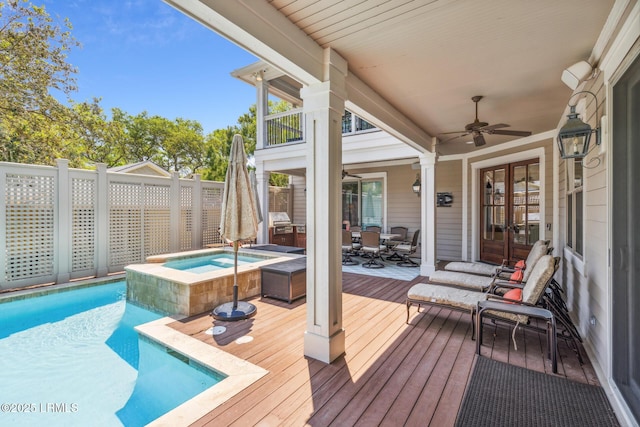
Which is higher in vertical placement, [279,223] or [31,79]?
[31,79]

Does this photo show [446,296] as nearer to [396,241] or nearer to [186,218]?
[396,241]

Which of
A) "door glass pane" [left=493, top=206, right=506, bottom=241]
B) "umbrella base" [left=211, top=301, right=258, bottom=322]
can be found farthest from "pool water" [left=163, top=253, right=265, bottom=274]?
"door glass pane" [left=493, top=206, right=506, bottom=241]

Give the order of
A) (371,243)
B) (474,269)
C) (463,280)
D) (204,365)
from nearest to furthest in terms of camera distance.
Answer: (204,365)
(463,280)
(474,269)
(371,243)

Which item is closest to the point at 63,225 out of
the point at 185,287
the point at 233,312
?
the point at 185,287

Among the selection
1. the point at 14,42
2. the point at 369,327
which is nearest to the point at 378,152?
the point at 369,327

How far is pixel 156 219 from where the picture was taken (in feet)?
23.9

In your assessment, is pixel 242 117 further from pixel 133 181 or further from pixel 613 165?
pixel 613 165

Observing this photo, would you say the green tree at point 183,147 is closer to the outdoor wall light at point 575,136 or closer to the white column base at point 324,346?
the white column base at point 324,346

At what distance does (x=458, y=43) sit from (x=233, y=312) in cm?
385

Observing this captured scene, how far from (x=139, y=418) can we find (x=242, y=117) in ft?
62.0

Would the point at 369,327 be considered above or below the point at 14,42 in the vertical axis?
below

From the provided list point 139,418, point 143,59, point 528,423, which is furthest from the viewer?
point 143,59

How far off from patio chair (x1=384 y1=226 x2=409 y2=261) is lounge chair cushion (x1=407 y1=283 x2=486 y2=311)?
3694mm

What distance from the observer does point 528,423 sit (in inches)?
71.9
